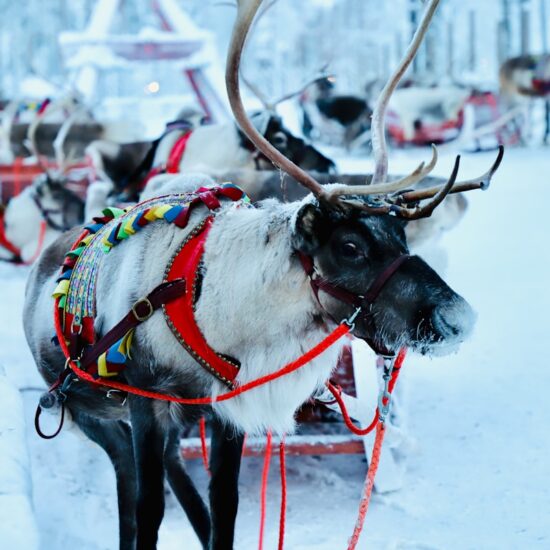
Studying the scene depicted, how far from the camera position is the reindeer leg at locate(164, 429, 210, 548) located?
2.98 m

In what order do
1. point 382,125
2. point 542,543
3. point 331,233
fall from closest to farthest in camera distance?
point 331,233
point 382,125
point 542,543

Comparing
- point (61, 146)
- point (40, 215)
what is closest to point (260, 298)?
point (40, 215)

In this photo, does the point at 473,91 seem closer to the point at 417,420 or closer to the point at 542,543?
the point at 417,420

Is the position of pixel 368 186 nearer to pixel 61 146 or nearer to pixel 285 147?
pixel 285 147

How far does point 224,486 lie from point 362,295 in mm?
899

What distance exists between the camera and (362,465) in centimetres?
420

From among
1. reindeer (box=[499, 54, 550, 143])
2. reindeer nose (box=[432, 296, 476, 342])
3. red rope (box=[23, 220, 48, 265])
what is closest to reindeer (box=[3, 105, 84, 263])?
red rope (box=[23, 220, 48, 265])

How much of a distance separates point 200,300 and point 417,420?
256 centimetres

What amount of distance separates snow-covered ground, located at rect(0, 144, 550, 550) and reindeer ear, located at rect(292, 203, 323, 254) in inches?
43.3

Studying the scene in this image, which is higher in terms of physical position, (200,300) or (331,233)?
(331,233)

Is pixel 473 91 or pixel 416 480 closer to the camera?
pixel 416 480

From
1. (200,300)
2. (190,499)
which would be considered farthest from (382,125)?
(190,499)

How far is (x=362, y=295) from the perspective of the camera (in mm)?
2164

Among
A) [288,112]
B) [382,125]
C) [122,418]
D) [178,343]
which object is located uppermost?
[382,125]
